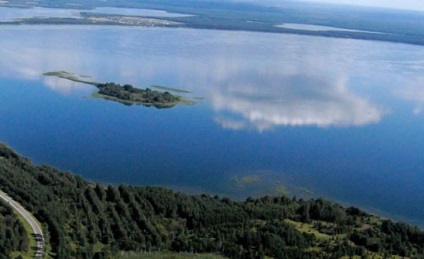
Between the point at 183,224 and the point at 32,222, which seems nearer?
the point at 32,222

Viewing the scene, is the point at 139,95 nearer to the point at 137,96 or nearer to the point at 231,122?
the point at 137,96

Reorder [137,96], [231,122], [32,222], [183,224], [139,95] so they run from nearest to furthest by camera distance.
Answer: [32,222] → [183,224] → [231,122] → [137,96] → [139,95]

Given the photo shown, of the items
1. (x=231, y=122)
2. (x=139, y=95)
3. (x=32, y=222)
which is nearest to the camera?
(x=32, y=222)

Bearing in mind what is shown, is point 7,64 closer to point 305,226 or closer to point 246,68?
point 246,68

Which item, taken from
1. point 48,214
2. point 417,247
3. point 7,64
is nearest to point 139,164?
point 48,214

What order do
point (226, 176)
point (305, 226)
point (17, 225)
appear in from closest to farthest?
point (17, 225)
point (305, 226)
point (226, 176)

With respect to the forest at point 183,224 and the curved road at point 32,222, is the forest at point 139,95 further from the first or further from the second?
the curved road at point 32,222

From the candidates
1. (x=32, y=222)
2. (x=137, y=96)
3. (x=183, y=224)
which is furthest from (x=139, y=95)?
(x=32, y=222)

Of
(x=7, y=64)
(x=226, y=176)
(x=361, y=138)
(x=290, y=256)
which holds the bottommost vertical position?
(x=290, y=256)

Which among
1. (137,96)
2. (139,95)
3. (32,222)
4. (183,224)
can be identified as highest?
(139,95)
